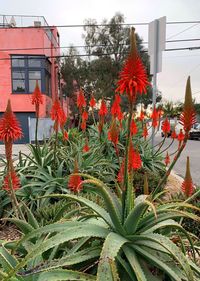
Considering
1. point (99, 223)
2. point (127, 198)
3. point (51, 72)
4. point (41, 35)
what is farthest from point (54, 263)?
point (51, 72)

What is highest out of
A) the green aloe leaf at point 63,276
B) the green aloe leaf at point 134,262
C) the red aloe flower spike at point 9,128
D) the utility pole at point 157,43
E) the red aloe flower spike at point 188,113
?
the utility pole at point 157,43

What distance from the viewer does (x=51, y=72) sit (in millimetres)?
34062

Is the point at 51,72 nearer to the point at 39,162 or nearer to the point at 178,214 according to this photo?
the point at 39,162

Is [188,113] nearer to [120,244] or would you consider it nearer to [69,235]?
[120,244]

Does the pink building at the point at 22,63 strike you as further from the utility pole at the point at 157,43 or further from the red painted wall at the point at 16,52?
the utility pole at the point at 157,43

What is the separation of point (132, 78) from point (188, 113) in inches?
15.5

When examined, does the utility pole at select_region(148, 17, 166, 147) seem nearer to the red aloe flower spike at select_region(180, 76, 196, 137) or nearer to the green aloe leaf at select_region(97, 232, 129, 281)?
the red aloe flower spike at select_region(180, 76, 196, 137)

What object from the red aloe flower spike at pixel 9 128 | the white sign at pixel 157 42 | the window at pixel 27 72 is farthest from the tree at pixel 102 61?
the red aloe flower spike at pixel 9 128

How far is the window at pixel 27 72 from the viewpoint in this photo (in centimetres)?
2967

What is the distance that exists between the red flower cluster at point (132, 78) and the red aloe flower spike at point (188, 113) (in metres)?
0.26

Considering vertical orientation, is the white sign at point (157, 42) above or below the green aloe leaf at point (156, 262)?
above

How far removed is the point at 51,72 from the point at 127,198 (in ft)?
107

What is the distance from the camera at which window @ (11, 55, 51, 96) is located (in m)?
29.7

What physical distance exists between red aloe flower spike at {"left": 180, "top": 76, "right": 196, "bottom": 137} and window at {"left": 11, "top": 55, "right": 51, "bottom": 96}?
1114 inches
